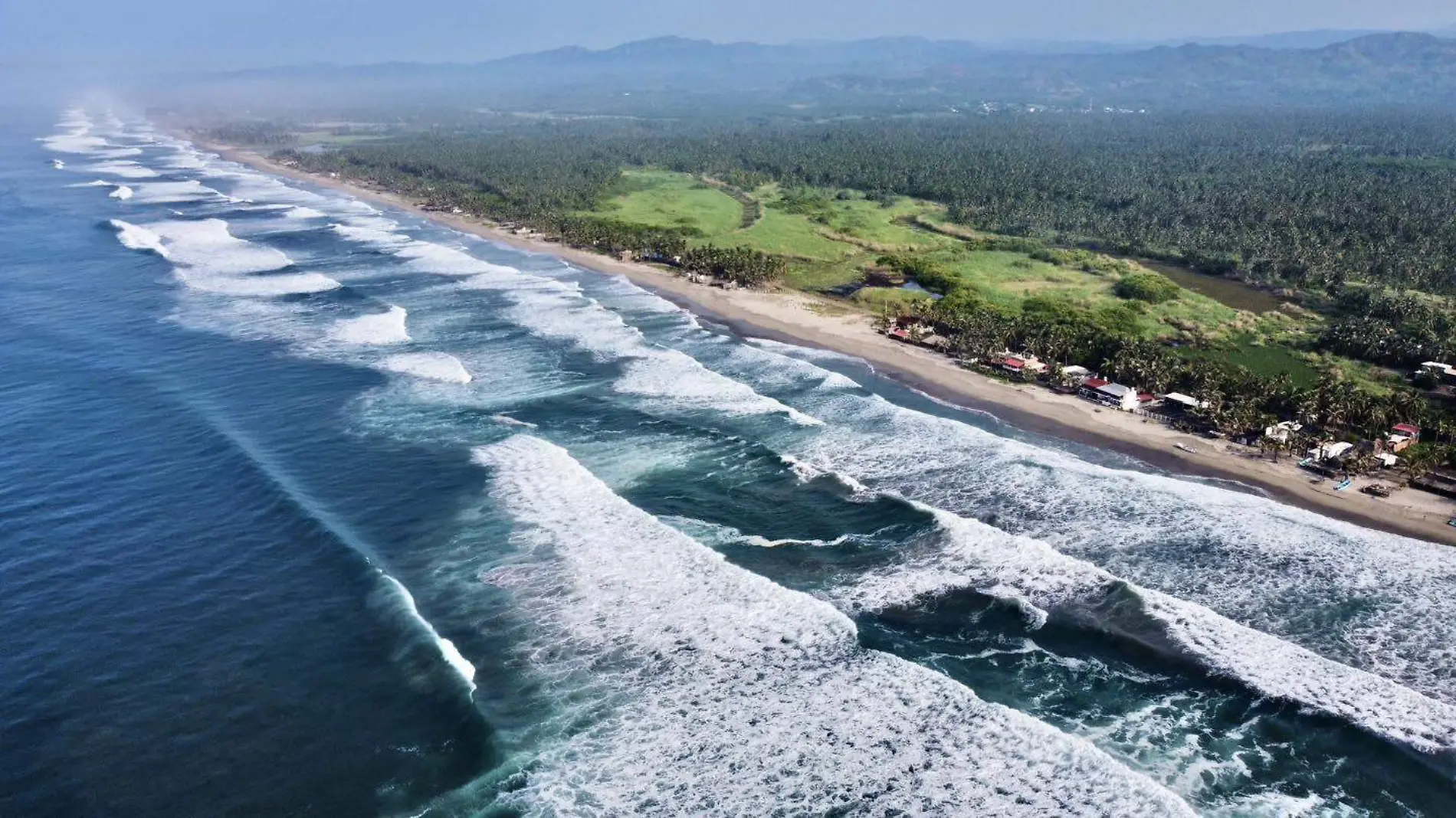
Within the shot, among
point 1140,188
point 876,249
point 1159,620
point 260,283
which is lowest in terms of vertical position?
point 1159,620

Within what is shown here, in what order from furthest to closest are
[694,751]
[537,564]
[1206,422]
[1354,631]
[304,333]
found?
[304,333]
[1206,422]
[537,564]
[1354,631]
[694,751]

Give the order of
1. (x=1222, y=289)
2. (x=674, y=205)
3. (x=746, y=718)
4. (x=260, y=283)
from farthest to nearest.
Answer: (x=674, y=205)
(x=1222, y=289)
(x=260, y=283)
(x=746, y=718)

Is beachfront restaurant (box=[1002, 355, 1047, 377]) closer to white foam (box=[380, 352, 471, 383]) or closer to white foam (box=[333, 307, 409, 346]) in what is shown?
white foam (box=[380, 352, 471, 383])

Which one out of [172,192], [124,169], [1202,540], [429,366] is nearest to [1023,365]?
[1202,540]

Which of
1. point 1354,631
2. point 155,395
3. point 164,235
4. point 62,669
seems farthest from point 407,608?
point 164,235

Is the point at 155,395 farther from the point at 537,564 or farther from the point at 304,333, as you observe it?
the point at 537,564

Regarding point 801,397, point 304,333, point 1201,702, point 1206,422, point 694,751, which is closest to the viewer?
point 694,751

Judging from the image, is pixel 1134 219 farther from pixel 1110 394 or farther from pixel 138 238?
pixel 138 238

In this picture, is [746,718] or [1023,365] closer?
A: [746,718]
